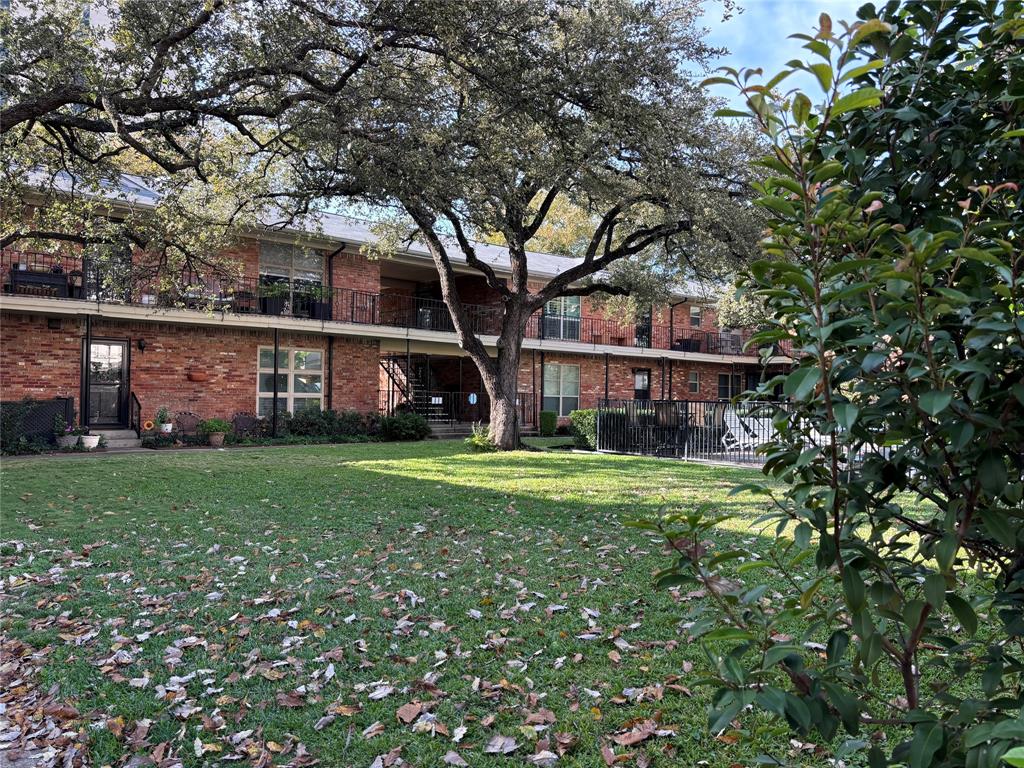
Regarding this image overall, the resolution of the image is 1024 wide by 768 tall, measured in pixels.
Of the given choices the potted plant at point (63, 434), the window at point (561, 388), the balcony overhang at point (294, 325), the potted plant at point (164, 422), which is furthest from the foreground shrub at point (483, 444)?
the window at point (561, 388)

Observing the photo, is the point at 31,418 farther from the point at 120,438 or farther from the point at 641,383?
the point at 641,383

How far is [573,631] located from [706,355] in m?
A: 27.4

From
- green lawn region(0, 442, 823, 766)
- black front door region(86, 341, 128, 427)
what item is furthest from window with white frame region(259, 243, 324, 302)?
green lawn region(0, 442, 823, 766)

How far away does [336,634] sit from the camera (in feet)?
13.8

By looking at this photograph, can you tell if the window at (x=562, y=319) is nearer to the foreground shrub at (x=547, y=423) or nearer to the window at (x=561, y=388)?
the window at (x=561, y=388)

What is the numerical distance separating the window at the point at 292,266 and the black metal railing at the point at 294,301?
0.12 m

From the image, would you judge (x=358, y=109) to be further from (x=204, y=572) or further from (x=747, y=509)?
(x=747, y=509)

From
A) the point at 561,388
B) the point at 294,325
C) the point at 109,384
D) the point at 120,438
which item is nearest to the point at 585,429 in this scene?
the point at 294,325

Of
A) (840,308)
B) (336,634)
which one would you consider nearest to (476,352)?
(336,634)

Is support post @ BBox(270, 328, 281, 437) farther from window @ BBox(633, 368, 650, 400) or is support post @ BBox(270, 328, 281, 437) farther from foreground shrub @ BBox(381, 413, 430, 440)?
window @ BBox(633, 368, 650, 400)

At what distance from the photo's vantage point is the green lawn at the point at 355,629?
9.91 ft

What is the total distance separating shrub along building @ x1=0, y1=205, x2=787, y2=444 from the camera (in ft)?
53.2

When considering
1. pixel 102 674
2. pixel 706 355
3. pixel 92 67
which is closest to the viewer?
pixel 102 674

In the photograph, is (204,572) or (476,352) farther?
(476,352)
